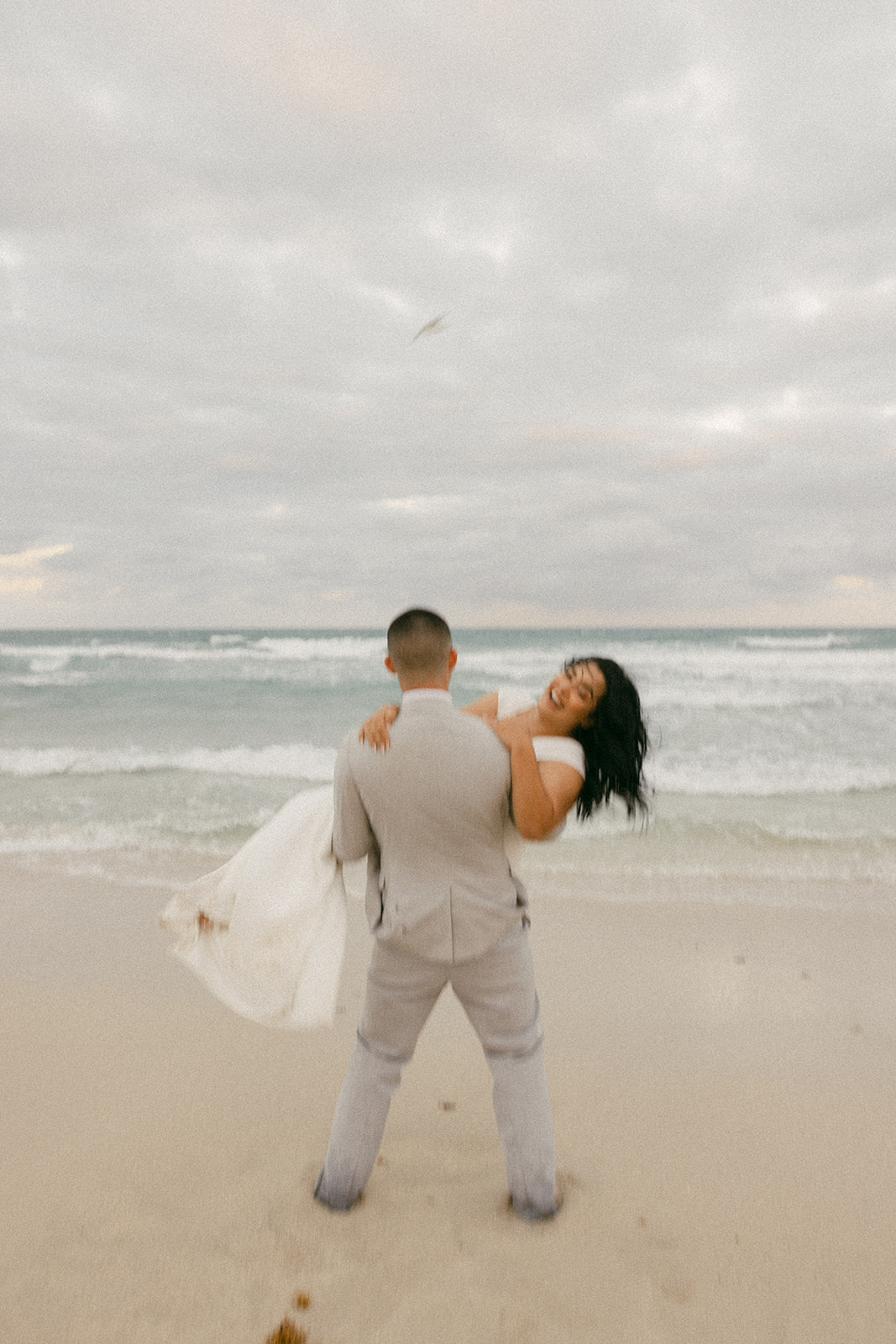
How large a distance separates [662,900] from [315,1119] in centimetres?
346

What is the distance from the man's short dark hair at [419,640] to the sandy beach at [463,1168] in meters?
1.97

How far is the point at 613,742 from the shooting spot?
2928 mm

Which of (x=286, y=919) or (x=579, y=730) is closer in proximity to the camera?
(x=286, y=919)

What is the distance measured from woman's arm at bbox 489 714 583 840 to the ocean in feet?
5.01

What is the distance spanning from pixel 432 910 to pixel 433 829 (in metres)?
0.27

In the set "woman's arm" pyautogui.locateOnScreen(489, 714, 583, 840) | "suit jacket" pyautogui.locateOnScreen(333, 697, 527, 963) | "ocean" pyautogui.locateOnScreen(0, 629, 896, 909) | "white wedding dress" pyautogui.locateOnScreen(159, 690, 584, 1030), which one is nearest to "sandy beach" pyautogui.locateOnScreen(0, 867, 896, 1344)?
"white wedding dress" pyautogui.locateOnScreen(159, 690, 584, 1030)

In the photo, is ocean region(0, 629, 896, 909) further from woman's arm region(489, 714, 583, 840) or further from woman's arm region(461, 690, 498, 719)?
woman's arm region(489, 714, 583, 840)

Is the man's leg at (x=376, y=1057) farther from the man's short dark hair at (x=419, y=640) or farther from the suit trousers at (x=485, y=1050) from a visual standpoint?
the man's short dark hair at (x=419, y=640)

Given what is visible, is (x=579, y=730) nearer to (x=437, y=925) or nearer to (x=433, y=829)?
(x=433, y=829)

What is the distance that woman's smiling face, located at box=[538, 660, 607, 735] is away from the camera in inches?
112

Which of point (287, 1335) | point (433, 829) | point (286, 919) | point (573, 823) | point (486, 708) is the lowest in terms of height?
point (573, 823)

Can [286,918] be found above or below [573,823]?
above

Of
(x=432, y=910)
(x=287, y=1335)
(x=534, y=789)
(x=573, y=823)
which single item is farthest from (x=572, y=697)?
(x=573, y=823)

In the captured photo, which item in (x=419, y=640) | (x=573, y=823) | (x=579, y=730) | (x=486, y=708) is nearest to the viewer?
(x=419, y=640)
